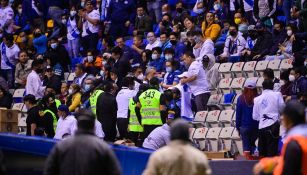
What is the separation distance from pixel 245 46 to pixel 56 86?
467cm

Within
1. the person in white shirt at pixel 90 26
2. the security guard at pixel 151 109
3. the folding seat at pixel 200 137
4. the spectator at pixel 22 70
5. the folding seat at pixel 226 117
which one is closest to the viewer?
the security guard at pixel 151 109

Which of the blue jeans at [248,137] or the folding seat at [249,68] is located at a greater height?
the folding seat at [249,68]

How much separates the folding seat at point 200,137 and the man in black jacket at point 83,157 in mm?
11853

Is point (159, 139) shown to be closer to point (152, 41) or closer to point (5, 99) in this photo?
point (5, 99)

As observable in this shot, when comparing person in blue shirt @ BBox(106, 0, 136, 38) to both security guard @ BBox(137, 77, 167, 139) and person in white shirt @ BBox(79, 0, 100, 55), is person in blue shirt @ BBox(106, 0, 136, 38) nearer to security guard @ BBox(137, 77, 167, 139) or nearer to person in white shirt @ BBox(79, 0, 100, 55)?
person in white shirt @ BBox(79, 0, 100, 55)

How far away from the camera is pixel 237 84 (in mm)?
24641

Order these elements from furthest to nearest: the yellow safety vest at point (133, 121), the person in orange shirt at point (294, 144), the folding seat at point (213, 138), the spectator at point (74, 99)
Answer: the spectator at point (74, 99), the folding seat at point (213, 138), the yellow safety vest at point (133, 121), the person in orange shirt at point (294, 144)

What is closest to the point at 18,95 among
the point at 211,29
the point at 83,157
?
the point at 211,29

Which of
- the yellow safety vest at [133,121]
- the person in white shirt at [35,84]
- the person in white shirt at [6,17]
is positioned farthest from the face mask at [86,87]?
the person in white shirt at [6,17]

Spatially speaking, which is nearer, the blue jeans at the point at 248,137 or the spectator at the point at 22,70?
Answer: the blue jeans at the point at 248,137

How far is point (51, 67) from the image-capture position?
1142 inches

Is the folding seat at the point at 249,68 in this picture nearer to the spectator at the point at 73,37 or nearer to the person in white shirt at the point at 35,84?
the person in white shirt at the point at 35,84

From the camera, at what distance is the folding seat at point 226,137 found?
73.2ft

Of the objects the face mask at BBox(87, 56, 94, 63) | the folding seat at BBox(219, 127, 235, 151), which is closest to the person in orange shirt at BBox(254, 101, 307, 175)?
the folding seat at BBox(219, 127, 235, 151)
